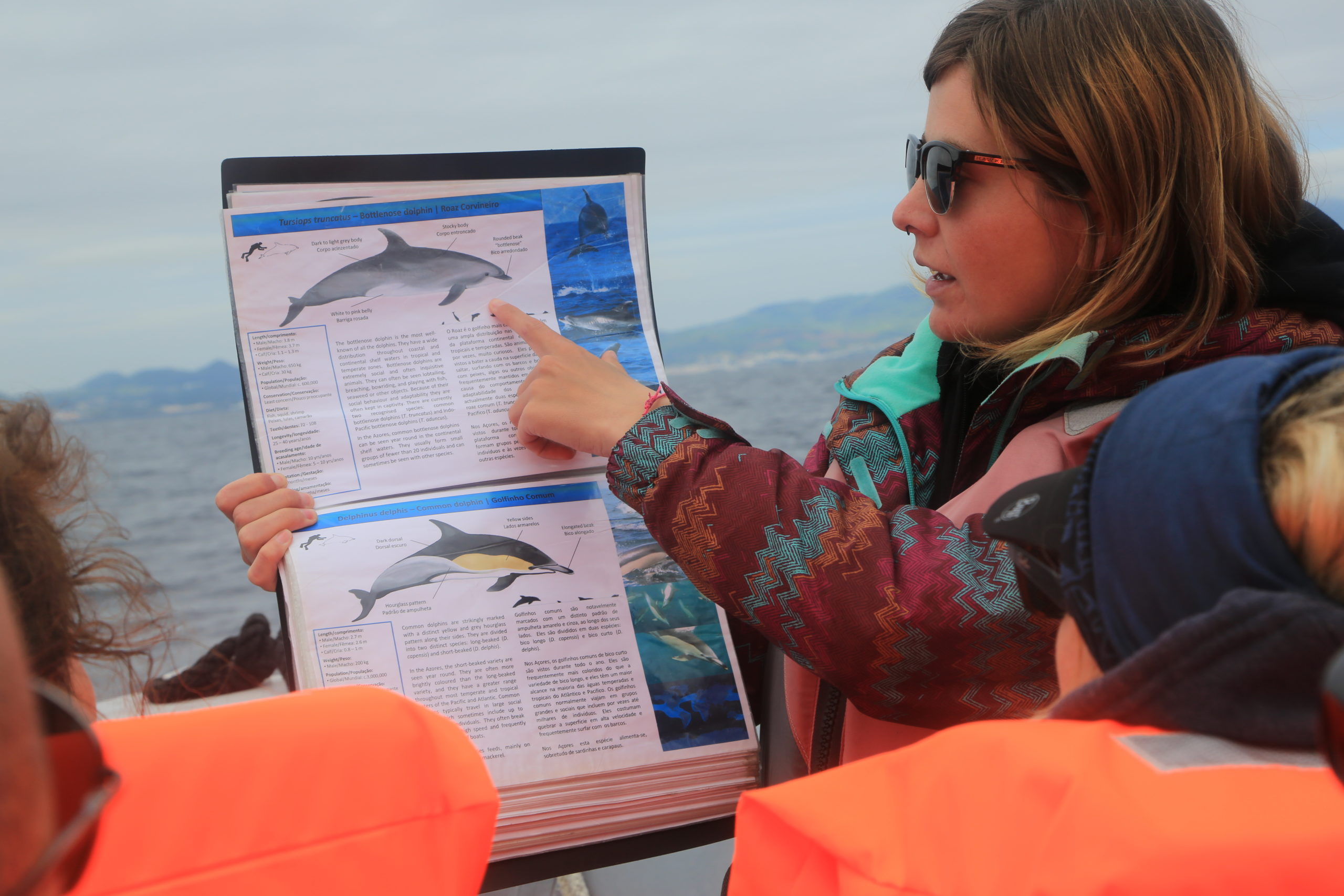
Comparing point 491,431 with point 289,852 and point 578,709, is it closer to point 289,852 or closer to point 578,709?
point 578,709

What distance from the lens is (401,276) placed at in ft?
3.47

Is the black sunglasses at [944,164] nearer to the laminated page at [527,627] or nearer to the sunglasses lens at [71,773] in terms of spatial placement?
the laminated page at [527,627]

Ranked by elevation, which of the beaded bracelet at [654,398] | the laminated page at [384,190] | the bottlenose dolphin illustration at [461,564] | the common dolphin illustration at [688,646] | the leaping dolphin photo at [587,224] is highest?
the laminated page at [384,190]

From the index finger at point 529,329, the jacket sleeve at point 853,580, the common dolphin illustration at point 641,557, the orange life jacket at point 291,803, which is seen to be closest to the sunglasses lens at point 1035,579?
the jacket sleeve at point 853,580

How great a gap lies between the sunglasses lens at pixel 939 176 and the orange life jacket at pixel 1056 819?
698mm

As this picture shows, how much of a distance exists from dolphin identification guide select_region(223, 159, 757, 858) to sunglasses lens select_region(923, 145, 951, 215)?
12.7 inches

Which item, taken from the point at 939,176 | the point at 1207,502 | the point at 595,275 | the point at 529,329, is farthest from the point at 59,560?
the point at 939,176

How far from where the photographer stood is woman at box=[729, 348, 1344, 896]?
35 cm

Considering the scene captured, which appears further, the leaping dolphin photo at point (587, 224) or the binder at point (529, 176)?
the leaping dolphin photo at point (587, 224)

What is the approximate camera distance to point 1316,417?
426mm

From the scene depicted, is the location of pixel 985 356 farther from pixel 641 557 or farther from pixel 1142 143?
pixel 641 557

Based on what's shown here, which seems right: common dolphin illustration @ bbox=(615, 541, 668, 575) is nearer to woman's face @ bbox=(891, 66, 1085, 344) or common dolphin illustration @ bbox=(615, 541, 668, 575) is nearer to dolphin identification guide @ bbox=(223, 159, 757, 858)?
dolphin identification guide @ bbox=(223, 159, 757, 858)

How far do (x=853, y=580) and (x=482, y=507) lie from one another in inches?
16.1

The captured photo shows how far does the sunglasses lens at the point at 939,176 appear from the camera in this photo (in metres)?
1.01
